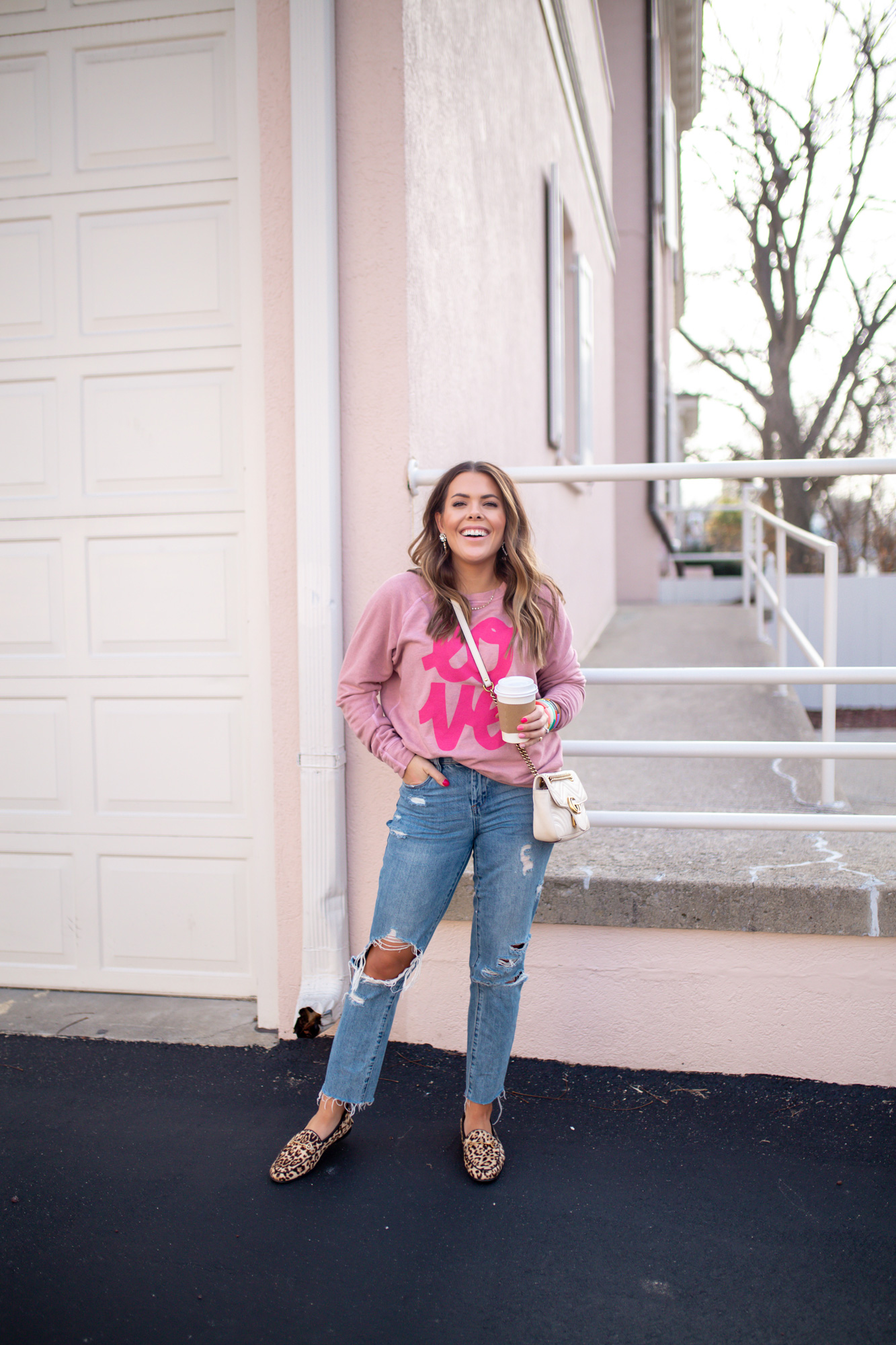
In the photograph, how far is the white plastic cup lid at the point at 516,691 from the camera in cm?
189

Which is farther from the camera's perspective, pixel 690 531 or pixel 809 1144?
pixel 690 531

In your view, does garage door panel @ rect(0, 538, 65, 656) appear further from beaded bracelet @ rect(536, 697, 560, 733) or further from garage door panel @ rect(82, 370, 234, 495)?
beaded bracelet @ rect(536, 697, 560, 733)

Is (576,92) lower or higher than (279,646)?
higher

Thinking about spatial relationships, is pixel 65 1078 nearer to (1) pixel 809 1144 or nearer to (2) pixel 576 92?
(1) pixel 809 1144

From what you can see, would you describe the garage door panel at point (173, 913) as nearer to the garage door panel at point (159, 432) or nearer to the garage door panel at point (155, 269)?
the garage door panel at point (159, 432)

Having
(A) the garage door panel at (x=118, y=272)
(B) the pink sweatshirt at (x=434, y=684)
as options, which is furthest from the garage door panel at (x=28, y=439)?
(B) the pink sweatshirt at (x=434, y=684)

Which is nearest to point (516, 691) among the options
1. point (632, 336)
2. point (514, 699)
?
point (514, 699)

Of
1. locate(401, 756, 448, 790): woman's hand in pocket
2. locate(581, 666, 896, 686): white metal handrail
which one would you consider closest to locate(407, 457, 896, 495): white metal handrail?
locate(581, 666, 896, 686): white metal handrail

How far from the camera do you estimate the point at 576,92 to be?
6336 millimetres

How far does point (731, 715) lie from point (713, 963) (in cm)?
245

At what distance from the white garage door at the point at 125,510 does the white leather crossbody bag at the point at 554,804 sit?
3.52 ft

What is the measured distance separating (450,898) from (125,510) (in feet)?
5.42

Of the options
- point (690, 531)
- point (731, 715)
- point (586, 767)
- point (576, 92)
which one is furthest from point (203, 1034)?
point (690, 531)

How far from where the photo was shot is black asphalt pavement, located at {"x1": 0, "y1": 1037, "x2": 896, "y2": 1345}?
1.75 m
